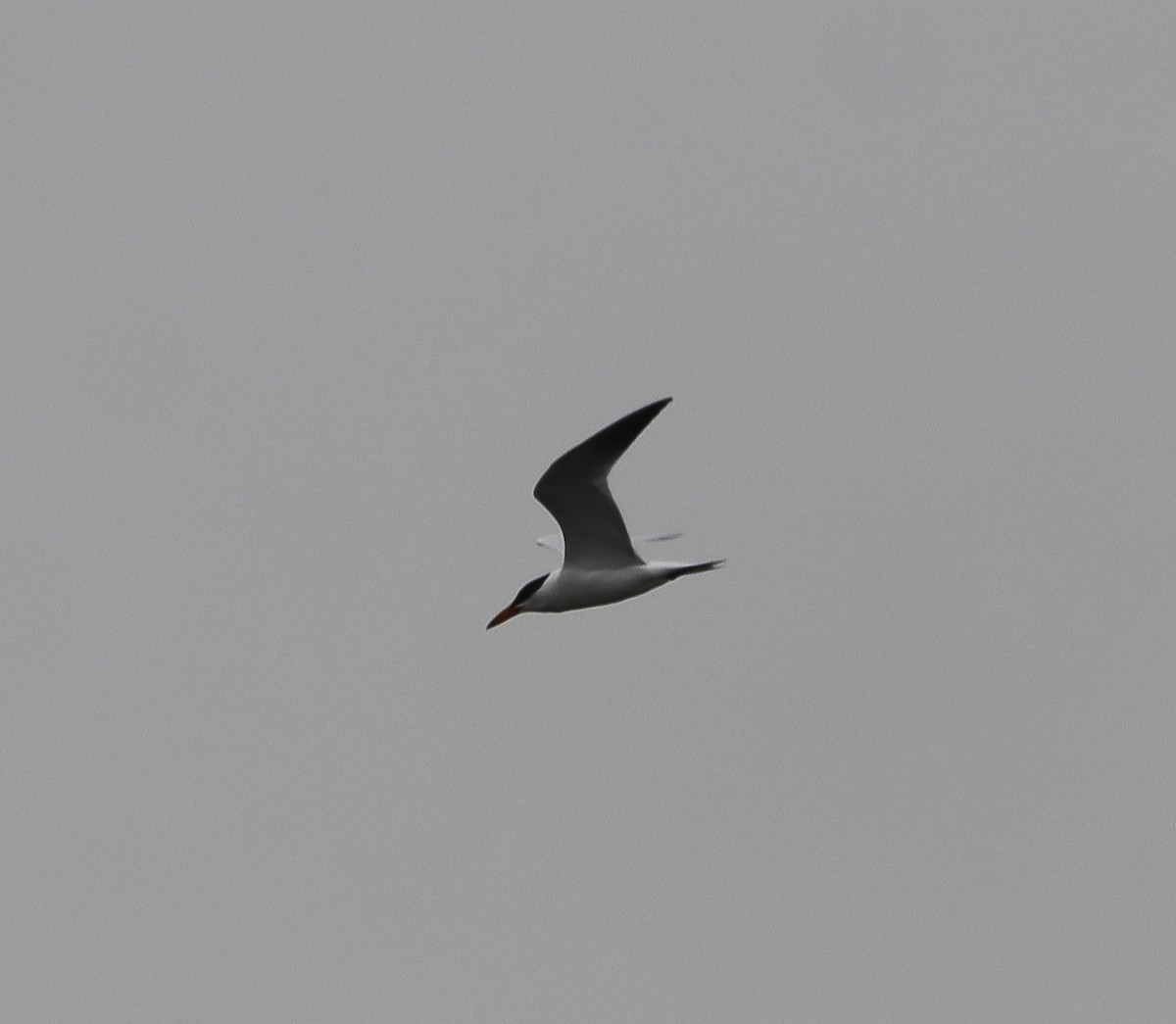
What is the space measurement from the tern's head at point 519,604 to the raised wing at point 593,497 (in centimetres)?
55

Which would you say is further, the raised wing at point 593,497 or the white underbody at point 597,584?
the white underbody at point 597,584

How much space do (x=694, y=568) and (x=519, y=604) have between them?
2226 millimetres

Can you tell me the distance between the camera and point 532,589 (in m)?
19.7

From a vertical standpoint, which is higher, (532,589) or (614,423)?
(614,423)

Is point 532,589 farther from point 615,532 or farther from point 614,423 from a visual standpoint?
point 614,423

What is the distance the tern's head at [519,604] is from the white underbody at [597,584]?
41 millimetres

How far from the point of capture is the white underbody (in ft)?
62.0

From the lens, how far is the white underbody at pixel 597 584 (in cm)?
1891

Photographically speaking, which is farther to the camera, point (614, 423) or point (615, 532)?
point (615, 532)

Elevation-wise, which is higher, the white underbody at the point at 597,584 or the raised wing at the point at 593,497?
the raised wing at the point at 593,497

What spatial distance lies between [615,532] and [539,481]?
3.45ft

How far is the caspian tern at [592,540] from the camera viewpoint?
→ 1775cm

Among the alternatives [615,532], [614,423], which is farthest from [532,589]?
[614,423]

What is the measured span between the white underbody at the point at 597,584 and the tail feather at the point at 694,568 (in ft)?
0.04
